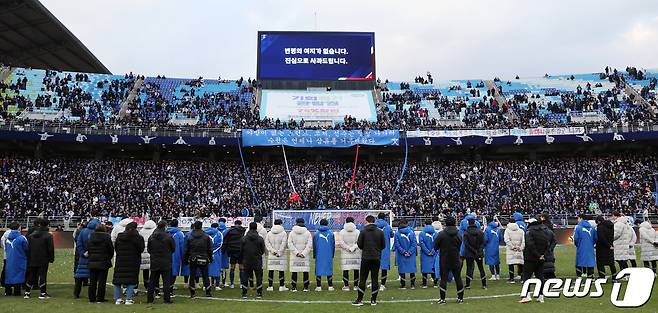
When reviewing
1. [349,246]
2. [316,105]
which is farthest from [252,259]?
[316,105]

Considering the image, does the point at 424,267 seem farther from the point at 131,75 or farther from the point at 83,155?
the point at 131,75

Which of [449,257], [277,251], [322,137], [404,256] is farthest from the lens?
[322,137]

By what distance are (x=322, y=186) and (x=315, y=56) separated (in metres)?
14.9

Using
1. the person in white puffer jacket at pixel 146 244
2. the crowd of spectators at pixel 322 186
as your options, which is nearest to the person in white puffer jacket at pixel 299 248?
the person in white puffer jacket at pixel 146 244

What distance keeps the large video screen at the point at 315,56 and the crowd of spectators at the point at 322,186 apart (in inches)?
398

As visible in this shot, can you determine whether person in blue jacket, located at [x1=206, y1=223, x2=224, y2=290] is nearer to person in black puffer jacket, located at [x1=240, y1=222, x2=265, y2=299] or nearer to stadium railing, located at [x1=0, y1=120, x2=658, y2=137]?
person in black puffer jacket, located at [x1=240, y1=222, x2=265, y2=299]

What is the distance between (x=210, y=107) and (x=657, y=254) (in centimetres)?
4076

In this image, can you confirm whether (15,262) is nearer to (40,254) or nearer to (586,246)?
(40,254)

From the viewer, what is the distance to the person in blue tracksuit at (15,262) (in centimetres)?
1365

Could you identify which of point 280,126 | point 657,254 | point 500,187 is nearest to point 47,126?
point 280,126

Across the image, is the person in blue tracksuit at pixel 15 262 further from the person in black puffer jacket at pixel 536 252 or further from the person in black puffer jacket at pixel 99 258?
the person in black puffer jacket at pixel 536 252

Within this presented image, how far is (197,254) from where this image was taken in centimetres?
1352

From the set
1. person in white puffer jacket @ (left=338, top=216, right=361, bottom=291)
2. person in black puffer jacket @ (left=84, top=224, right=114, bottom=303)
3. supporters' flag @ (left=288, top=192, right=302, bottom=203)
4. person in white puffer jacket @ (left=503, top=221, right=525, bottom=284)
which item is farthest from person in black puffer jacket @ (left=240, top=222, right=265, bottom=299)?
supporters' flag @ (left=288, top=192, right=302, bottom=203)

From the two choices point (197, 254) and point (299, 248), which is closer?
point (197, 254)
